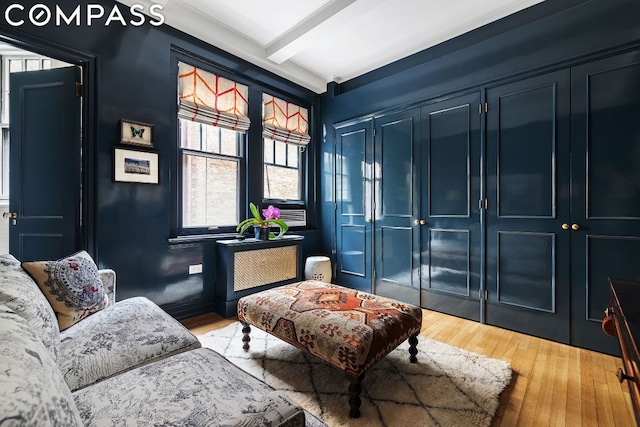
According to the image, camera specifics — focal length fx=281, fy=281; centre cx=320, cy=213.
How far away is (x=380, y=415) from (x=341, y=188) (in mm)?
2726

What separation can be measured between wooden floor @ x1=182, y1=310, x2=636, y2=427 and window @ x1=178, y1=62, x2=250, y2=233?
1.10m

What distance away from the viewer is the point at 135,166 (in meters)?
2.39

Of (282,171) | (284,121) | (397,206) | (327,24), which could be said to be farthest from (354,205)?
(327,24)

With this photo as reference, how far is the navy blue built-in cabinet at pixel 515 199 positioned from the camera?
2.03 metres

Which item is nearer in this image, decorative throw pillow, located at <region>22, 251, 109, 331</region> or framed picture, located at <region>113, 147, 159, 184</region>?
decorative throw pillow, located at <region>22, 251, 109, 331</region>

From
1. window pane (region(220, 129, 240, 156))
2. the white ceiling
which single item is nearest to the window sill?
window pane (region(220, 129, 240, 156))

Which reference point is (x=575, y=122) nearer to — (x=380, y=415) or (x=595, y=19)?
(x=595, y=19)

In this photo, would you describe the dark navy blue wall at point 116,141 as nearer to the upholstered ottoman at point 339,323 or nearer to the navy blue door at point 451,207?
the upholstered ottoman at point 339,323

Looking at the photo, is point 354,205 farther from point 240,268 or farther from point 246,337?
point 246,337

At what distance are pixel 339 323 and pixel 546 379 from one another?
1370mm

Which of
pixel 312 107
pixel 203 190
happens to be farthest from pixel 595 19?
pixel 203 190

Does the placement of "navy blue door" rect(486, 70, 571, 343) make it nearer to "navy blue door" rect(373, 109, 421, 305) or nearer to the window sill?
"navy blue door" rect(373, 109, 421, 305)

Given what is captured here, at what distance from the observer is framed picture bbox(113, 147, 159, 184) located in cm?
230

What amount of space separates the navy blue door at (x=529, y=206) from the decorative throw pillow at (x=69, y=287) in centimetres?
300
